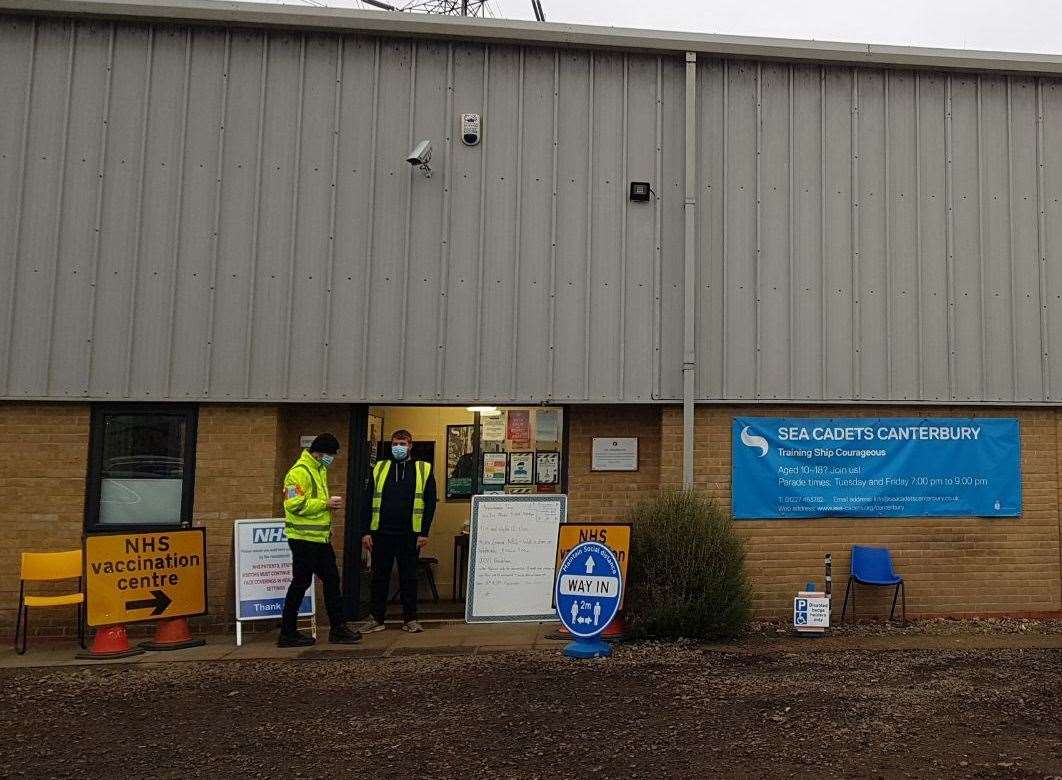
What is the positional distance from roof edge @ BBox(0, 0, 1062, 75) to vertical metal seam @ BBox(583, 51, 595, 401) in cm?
49

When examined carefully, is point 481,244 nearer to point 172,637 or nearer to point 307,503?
point 307,503

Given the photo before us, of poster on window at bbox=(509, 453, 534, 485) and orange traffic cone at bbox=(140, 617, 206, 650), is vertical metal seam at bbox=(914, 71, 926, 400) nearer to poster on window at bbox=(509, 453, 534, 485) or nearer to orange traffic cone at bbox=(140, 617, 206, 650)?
poster on window at bbox=(509, 453, 534, 485)

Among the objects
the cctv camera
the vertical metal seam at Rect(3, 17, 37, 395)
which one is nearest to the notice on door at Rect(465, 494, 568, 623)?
the cctv camera

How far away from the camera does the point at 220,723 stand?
18.9 ft

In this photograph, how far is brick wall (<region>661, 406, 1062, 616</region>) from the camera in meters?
9.04

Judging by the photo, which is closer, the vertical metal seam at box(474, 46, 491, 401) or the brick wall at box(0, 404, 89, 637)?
the brick wall at box(0, 404, 89, 637)

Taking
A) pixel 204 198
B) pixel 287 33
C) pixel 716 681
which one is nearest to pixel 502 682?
pixel 716 681

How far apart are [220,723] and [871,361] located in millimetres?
7134

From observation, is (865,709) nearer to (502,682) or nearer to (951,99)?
(502,682)

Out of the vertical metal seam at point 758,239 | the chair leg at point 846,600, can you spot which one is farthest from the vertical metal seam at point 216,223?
the chair leg at point 846,600

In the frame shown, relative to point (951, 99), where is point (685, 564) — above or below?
below

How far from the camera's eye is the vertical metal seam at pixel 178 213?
884 cm

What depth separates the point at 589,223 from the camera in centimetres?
923

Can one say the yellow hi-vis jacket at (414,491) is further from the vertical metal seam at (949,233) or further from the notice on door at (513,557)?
the vertical metal seam at (949,233)
